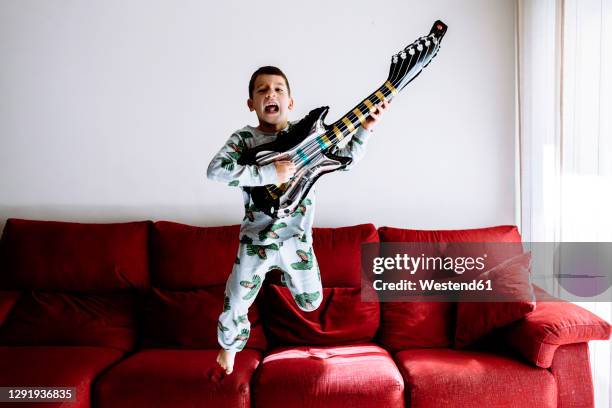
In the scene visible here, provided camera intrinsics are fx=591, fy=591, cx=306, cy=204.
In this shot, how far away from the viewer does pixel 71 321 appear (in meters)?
2.73

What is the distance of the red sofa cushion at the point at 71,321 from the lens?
2697mm

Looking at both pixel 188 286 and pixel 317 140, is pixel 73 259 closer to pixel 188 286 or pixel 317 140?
pixel 188 286

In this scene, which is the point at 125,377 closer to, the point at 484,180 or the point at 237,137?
the point at 237,137

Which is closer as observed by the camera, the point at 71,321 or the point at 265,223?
the point at 265,223

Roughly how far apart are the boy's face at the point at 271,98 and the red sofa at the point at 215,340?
3.82ft

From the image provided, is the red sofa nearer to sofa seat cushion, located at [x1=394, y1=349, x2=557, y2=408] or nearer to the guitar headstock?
sofa seat cushion, located at [x1=394, y1=349, x2=557, y2=408]

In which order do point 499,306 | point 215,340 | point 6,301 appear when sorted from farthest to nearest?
point 6,301
point 215,340
point 499,306

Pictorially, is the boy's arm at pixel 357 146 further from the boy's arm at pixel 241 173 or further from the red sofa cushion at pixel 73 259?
the red sofa cushion at pixel 73 259

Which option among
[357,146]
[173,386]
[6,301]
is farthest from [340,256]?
[6,301]

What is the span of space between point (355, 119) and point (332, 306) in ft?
4.42

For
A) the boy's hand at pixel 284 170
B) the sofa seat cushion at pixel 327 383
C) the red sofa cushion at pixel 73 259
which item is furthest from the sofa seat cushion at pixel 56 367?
the boy's hand at pixel 284 170

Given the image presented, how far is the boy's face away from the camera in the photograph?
1.53 meters

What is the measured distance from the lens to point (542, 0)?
9.46 ft

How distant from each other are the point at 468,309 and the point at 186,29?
2009 millimetres
